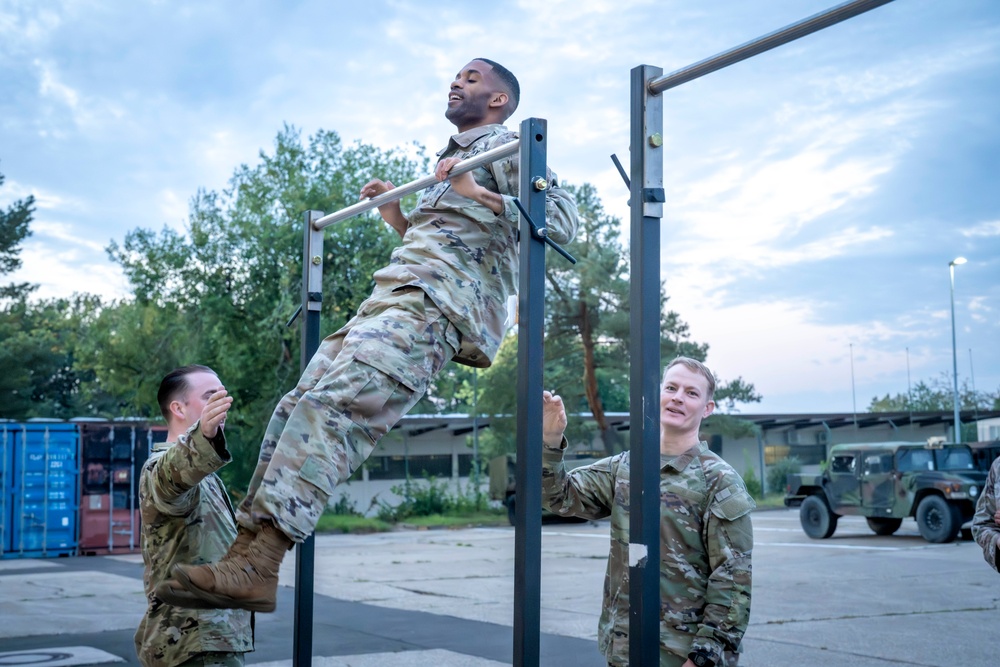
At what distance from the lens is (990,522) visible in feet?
13.8

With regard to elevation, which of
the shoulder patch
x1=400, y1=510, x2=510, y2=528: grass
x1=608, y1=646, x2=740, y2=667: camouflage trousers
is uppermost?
the shoulder patch

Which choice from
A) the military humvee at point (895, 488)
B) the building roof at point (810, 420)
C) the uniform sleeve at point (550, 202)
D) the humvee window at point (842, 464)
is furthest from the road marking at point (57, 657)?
the building roof at point (810, 420)

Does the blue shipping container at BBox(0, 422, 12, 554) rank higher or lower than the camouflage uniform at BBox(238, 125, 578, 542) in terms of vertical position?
lower

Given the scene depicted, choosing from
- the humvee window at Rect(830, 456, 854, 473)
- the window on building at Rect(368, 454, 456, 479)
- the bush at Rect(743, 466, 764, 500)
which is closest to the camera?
the humvee window at Rect(830, 456, 854, 473)

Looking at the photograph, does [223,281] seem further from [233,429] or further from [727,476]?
[727,476]

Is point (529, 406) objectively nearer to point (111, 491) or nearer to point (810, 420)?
point (111, 491)

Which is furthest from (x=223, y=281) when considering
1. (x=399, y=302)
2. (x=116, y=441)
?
(x=399, y=302)

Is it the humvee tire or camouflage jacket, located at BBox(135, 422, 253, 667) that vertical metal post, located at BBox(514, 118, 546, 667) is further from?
the humvee tire

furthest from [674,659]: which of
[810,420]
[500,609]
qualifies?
[810,420]

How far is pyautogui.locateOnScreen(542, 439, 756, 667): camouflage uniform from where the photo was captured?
8.99ft

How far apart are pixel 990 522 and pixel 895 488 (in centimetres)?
1300

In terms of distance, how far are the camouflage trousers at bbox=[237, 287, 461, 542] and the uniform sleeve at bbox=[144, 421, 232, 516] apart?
278 millimetres

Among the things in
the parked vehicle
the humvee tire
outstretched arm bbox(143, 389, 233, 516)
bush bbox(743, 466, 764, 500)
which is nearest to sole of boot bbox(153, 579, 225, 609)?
outstretched arm bbox(143, 389, 233, 516)

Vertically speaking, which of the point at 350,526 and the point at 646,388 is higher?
the point at 646,388
